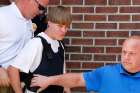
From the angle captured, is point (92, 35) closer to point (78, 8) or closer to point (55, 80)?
point (78, 8)

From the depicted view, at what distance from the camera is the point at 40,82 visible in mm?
4012

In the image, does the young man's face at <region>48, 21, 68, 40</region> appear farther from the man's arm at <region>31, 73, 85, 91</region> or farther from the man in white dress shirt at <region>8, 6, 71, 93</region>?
the man's arm at <region>31, 73, 85, 91</region>

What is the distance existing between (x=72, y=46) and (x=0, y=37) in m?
1.15

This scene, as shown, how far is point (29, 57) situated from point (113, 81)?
0.78 metres

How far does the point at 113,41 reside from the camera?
5.27 m

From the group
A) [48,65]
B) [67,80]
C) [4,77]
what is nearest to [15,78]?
[4,77]

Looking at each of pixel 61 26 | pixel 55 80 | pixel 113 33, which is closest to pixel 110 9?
pixel 113 33

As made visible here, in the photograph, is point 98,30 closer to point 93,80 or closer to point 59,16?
point 59,16

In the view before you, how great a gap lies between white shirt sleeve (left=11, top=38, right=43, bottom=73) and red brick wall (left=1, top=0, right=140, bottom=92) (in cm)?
122

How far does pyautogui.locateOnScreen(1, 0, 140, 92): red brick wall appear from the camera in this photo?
5.22 metres

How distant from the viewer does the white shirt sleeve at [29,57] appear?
4090mm

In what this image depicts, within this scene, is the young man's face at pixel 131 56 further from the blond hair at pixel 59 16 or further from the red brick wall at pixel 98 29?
the red brick wall at pixel 98 29

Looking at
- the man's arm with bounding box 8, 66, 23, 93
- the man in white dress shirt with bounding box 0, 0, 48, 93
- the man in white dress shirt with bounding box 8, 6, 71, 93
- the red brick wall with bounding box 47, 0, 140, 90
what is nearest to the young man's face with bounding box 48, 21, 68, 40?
the man in white dress shirt with bounding box 8, 6, 71, 93

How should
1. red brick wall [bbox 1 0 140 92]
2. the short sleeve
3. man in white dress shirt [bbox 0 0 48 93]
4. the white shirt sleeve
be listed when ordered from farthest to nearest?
red brick wall [bbox 1 0 140 92] < man in white dress shirt [bbox 0 0 48 93] < the white shirt sleeve < the short sleeve
